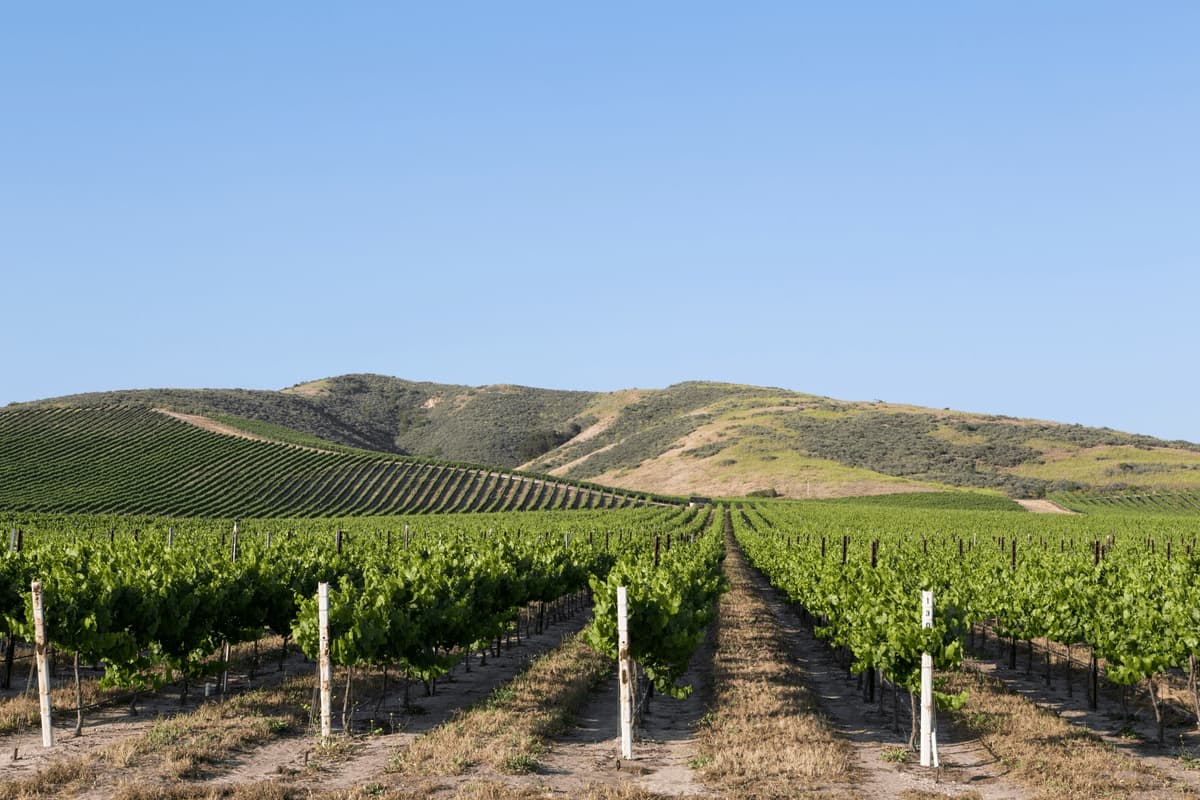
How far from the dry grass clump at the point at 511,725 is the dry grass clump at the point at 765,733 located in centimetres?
277

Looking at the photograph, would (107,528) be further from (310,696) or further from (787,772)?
(787,772)

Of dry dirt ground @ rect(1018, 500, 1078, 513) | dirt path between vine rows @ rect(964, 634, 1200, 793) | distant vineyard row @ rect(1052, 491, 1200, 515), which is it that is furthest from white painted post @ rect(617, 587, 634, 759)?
dry dirt ground @ rect(1018, 500, 1078, 513)

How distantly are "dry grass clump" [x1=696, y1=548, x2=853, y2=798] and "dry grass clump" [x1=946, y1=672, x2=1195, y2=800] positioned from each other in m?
2.59

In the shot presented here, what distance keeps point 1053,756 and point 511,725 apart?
8914mm

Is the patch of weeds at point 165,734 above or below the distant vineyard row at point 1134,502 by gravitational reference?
below

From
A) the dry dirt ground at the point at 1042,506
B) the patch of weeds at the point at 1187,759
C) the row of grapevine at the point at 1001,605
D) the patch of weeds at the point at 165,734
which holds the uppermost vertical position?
the row of grapevine at the point at 1001,605

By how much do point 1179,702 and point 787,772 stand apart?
11.1 meters

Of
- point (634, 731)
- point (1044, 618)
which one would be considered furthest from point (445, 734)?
point (1044, 618)

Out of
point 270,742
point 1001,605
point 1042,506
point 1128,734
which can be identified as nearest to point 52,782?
point 270,742

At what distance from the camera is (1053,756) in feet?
53.0

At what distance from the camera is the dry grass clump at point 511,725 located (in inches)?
616

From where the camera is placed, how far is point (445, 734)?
17.2m

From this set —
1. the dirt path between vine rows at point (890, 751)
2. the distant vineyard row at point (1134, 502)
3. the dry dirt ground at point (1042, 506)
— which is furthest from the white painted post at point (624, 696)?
the dry dirt ground at point (1042, 506)

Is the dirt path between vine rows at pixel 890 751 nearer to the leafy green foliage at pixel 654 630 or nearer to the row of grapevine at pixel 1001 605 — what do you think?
the row of grapevine at pixel 1001 605
